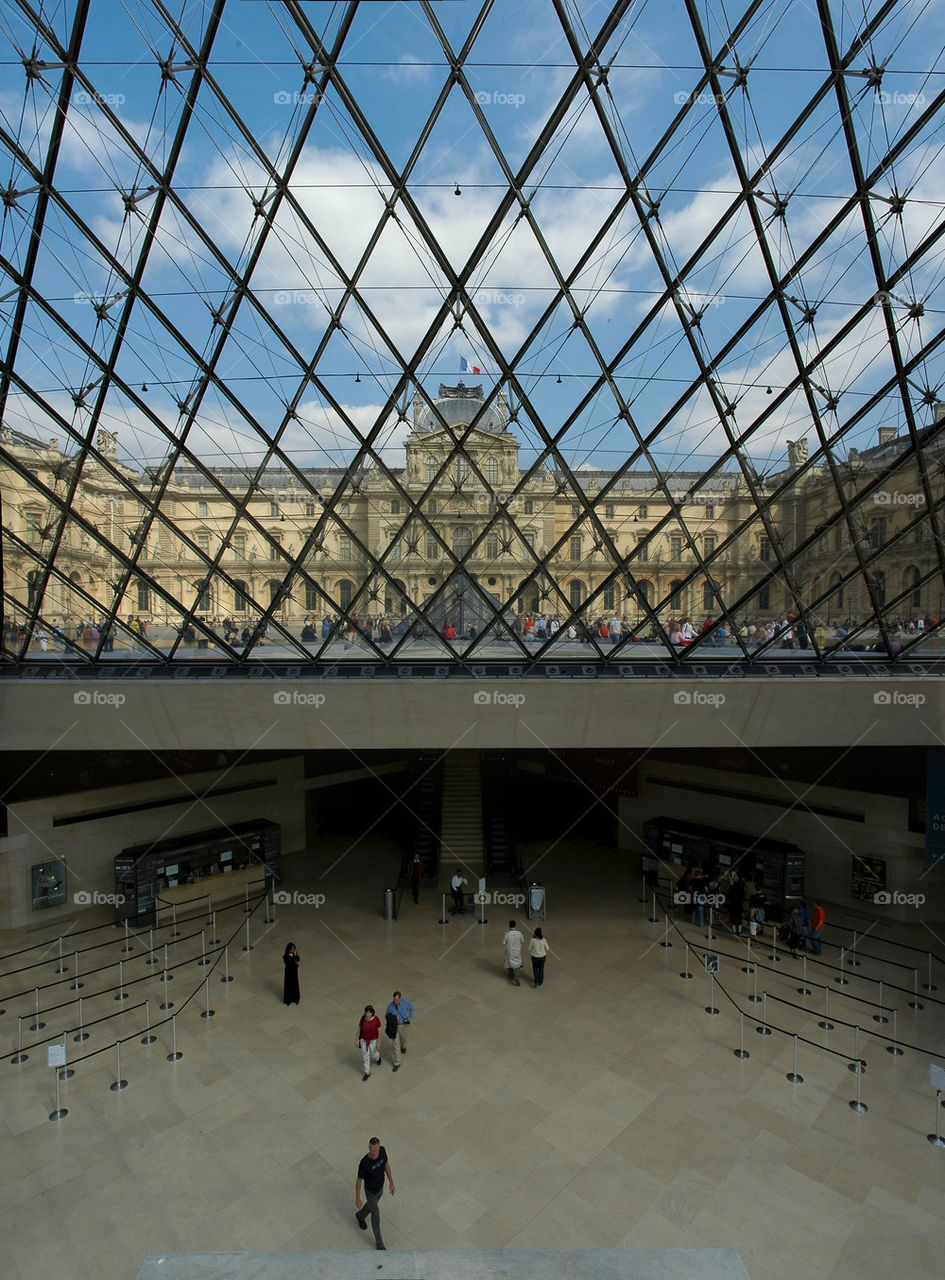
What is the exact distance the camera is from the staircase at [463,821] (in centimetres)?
1781

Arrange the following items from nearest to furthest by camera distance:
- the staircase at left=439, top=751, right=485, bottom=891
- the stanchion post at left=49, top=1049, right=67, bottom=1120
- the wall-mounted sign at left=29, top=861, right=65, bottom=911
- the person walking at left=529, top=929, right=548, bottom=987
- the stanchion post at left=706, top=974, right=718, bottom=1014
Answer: the stanchion post at left=49, top=1049, right=67, bottom=1120, the stanchion post at left=706, top=974, right=718, bottom=1014, the person walking at left=529, top=929, right=548, bottom=987, the wall-mounted sign at left=29, top=861, right=65, bottom=911, the staircase at left=439, top=751, right=485, bottom=891

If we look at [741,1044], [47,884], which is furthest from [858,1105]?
[47,884]

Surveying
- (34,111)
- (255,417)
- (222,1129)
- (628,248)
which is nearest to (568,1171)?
(222,1129)

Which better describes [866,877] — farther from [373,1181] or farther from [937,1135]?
[373,1181]

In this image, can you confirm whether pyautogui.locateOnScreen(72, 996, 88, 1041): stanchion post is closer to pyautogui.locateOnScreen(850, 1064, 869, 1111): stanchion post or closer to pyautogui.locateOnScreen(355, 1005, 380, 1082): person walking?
pyautogui.locateOnScreen(355, 1005, 380, 1082): person walking

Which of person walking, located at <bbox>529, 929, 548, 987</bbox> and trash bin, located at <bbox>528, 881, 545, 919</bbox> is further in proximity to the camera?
trash bin, located at <bbox>528, 881, 545, 919</bbox>

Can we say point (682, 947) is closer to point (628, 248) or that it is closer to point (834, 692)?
point (834, 692)

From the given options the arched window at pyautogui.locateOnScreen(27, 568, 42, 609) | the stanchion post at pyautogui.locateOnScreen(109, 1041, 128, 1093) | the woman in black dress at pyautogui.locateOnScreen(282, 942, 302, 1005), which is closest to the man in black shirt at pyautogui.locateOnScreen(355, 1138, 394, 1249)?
the stanchion post at pyautogui.locateOnScreen(109, 1041, 128, 1093)

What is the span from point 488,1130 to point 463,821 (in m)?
11.2

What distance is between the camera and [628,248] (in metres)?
11.5

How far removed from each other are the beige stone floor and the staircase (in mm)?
5618

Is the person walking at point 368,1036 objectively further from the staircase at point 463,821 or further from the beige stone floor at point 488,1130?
the staircase at point 463,821

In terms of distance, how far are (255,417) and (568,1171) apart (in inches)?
492

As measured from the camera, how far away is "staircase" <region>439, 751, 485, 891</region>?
17.8 metres
